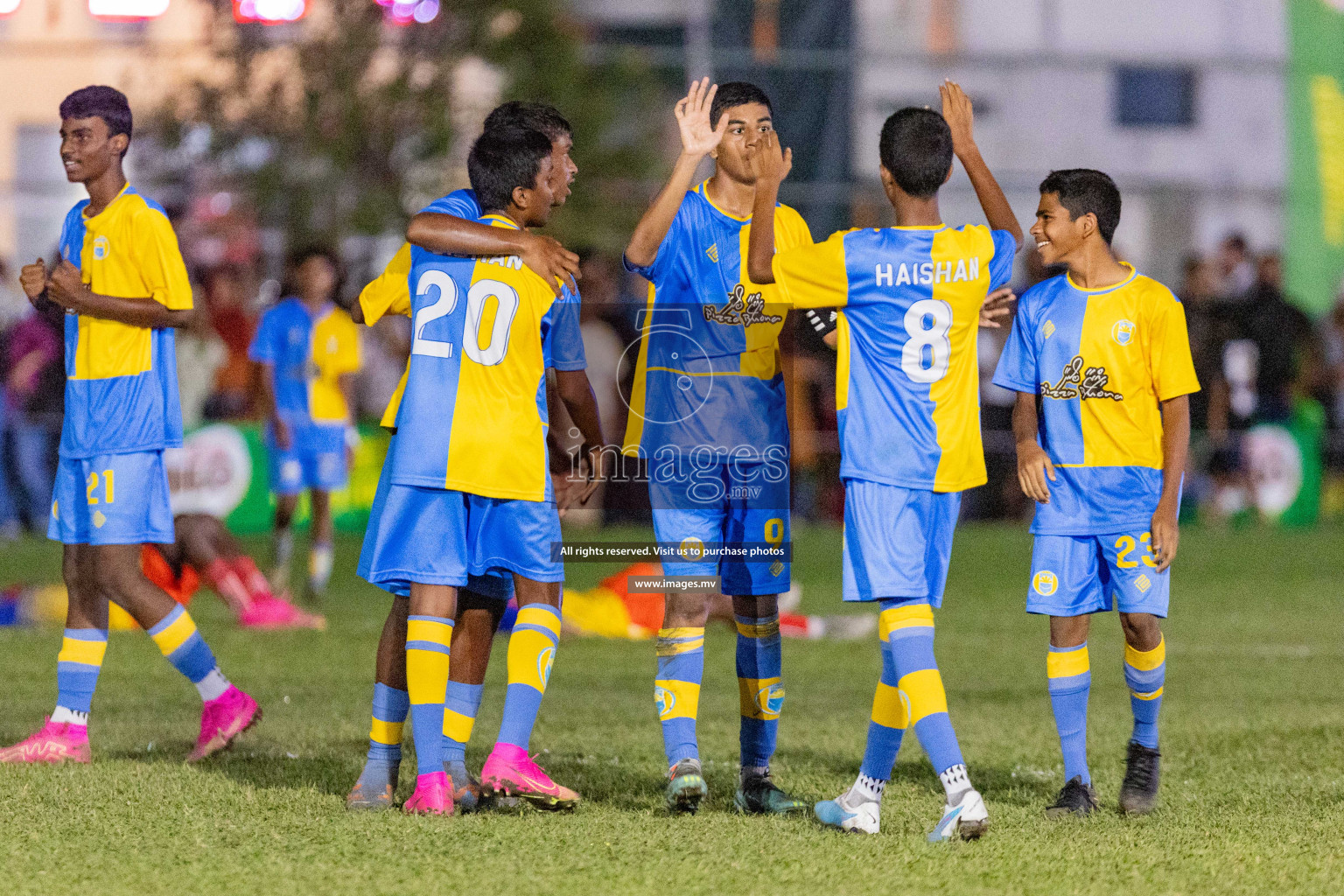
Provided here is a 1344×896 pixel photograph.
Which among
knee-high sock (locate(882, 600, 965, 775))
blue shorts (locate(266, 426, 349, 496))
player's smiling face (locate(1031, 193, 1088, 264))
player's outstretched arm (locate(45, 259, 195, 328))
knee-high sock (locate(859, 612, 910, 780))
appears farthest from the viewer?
blue shorts (locate(266, 426, 349, 496))

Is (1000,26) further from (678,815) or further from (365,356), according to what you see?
(678,815)

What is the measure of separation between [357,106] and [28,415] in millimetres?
5854

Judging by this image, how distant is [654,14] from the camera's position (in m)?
21.9

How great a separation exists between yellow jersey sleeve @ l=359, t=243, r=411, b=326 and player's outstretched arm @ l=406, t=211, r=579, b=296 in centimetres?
15

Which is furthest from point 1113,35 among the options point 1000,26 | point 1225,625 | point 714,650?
point 714,650

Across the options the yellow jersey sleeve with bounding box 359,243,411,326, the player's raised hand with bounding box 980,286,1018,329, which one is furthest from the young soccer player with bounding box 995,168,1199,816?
the yellow jersey sleeve with bounding box 359,243,411,326

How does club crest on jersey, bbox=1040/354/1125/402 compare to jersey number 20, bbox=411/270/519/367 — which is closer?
jersey number 20, bbox=411/270/519/367

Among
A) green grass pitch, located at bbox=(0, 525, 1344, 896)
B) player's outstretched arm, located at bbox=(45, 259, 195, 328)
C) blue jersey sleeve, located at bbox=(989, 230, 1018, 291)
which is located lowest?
green grass pitch, located at bbox=(0, 525, 1344, 896)

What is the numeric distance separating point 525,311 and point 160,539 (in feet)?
6.14

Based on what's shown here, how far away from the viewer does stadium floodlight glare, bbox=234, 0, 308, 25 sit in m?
17.5

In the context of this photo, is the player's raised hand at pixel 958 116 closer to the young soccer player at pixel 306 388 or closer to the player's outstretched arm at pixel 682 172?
the player's outstretched arm at pixel 682 172

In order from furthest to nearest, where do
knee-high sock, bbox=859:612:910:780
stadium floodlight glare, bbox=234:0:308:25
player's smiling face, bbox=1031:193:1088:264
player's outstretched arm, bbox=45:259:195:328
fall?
1. stadium floodlight glare, bbox=234:0:308:25
2. player's outstretched arm, bbox=45:259:195:328
3. player's smiling face, bbox=1031:193:1088:264
4. knee-high sock, bbox=859:612:910:780

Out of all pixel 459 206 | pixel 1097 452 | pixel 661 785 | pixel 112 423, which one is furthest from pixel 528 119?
pixel 661 785

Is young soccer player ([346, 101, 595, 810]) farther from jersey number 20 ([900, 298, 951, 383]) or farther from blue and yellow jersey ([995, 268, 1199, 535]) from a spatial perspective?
blue and yellow jersey ([995, 268, 1199, 535])
